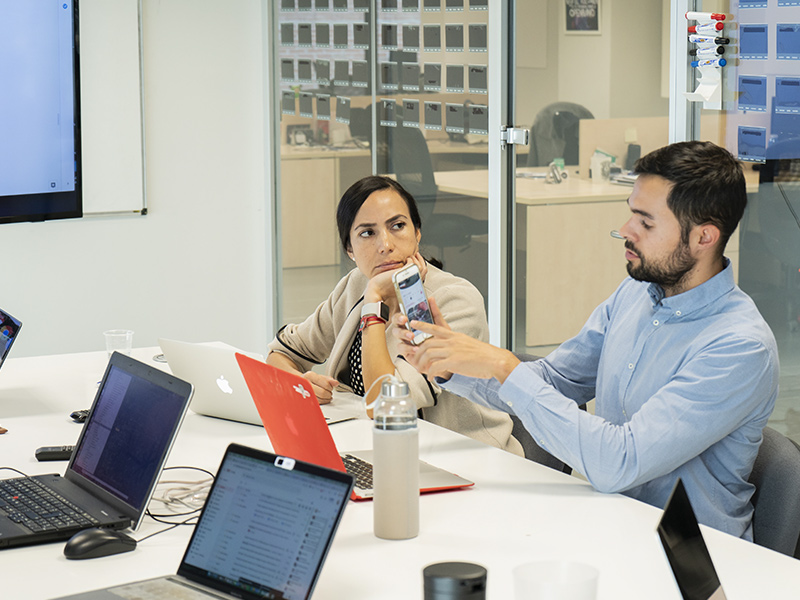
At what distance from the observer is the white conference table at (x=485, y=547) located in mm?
1366

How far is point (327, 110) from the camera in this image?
4461mm

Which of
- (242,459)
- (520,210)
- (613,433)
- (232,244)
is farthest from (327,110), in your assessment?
(242,459)

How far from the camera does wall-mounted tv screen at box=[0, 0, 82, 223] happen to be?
2.74 metres

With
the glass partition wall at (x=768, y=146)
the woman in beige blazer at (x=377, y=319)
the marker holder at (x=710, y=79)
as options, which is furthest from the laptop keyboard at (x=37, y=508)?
the marker holder at (x=710, y=79)

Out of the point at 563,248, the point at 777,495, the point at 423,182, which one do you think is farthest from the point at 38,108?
→ the point at 777,495

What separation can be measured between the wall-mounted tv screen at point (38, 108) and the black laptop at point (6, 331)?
1.56 ft

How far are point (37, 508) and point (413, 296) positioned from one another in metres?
0.80

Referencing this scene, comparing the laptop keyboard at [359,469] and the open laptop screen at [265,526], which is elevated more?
the open laptop screen at [265,526]

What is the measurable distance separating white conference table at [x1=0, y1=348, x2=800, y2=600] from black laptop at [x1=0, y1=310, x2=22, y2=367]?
1.35 feet

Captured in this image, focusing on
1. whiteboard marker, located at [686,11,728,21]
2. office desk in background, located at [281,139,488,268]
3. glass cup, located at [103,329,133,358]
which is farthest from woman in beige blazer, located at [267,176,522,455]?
office desk in background, located at [281,139,488,268]

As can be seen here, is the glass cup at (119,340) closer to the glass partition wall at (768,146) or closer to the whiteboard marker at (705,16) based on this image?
the glass partition wall at (768,146)

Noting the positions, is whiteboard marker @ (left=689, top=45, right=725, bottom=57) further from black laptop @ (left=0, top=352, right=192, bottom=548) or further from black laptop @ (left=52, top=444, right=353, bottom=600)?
black laptop @ (left=52, top=444, right=353, bottom=600)

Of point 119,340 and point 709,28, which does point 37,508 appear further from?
point 709,28

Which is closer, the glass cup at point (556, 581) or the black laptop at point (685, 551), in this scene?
the glass cup at point (556, 581)
